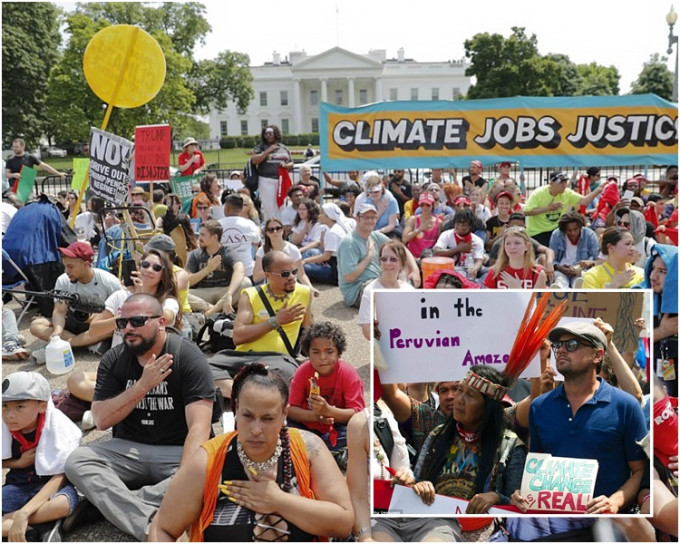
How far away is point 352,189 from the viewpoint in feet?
46.6

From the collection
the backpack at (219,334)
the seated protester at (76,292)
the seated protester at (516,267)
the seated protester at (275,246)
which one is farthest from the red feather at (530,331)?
the seated protester at (275,246)

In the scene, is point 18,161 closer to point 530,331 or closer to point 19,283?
point 19,283

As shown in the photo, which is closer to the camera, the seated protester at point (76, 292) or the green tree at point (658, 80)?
the seated protester at point (76, 292)

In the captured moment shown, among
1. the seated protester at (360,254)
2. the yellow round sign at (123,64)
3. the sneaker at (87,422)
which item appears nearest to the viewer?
the sneaker at (87,422)

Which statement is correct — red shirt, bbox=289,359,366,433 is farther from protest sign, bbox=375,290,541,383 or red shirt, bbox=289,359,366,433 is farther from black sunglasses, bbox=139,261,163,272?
black sunglasses, bbox=139,261,163,272

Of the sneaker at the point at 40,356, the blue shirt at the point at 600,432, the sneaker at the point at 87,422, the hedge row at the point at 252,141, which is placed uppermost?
the hedge row at the point at 252,141

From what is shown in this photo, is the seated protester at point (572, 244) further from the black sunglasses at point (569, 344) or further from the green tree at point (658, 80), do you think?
the green tree at point (658, 80)

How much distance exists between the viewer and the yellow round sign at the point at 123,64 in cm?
820

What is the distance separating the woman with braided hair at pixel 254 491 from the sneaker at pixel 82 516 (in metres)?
1.10

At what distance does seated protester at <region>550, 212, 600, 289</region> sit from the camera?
7.94 metres

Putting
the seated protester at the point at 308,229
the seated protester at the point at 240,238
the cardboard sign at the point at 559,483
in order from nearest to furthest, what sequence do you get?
the cardboard sign at the point at 559,483 → the seated protester at the point at 240,238 → the seated protester at the point at 308,229

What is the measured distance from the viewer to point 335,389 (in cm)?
429

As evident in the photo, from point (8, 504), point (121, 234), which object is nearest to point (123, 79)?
point (121, 234)

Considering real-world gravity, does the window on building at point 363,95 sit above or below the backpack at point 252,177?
above
